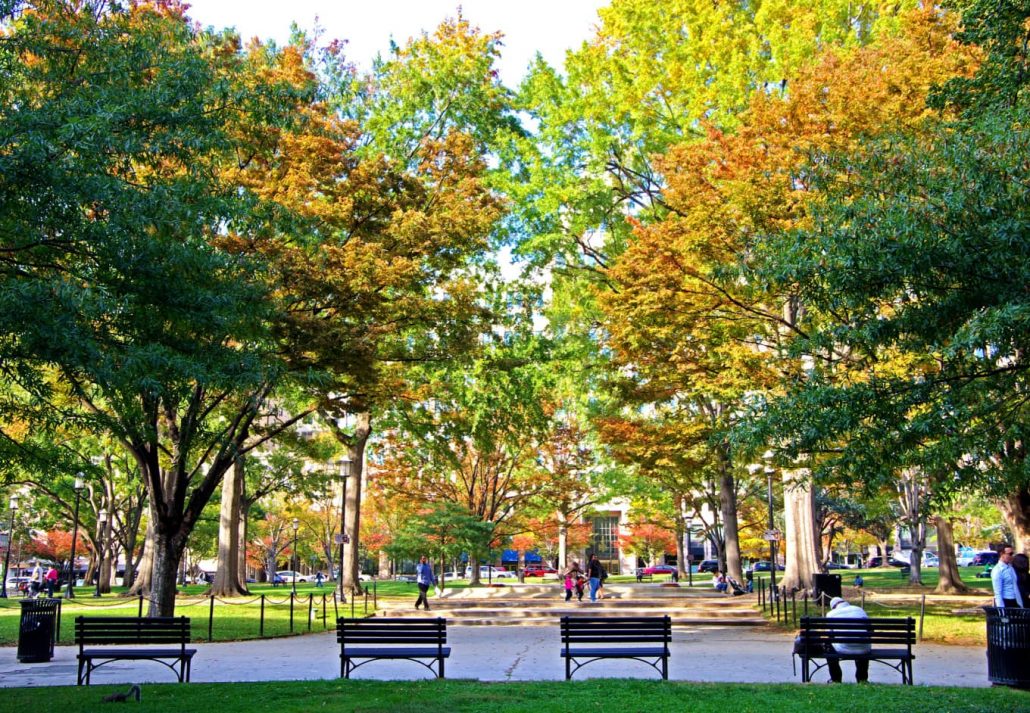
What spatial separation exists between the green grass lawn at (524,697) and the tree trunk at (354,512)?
2115 centimetres

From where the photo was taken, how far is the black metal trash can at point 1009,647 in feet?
36.0

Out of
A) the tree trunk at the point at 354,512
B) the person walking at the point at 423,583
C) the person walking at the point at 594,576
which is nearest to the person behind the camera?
the person walking at the point at 423,583

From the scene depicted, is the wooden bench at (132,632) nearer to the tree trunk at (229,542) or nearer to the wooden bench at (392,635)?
the wooden bench at (392,635)

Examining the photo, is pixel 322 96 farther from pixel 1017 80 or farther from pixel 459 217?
pixel 1017 80

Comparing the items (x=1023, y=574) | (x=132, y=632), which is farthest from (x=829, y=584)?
(x=132, y=632)

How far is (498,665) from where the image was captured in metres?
14.6

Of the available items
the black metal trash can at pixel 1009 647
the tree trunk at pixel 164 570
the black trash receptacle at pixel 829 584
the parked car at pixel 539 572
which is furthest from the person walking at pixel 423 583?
A: the parked car at pixel 539 572

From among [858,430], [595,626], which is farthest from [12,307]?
[858,430]

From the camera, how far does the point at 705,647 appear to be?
57.2ft

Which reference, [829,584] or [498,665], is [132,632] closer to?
[498,665]

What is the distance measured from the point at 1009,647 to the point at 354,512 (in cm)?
2686

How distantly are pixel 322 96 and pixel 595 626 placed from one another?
10.1 metres

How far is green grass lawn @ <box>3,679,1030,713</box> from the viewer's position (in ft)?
30.9

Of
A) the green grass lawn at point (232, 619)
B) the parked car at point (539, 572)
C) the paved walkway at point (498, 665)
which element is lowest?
the parked car at point (539, 572)
